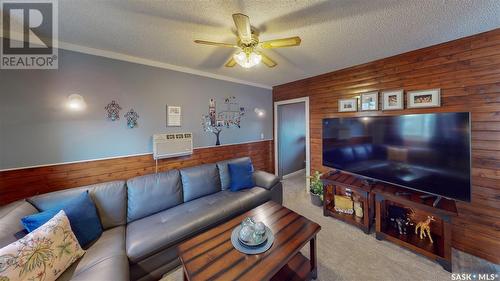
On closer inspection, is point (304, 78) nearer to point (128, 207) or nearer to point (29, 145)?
point (128, 207)

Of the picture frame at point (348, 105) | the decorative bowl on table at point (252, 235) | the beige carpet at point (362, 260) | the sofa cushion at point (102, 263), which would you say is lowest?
the beige carpet at point (362, 260)

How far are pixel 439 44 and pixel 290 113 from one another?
Result: 2844 millimetres

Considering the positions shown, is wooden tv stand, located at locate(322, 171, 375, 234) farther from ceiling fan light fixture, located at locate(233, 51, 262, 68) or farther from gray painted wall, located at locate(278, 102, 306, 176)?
ceiling fan light fixture, located at locate(233, 51, 262, 68)

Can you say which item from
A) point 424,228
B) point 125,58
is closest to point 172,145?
point 125,58

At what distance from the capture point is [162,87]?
8.54 feet

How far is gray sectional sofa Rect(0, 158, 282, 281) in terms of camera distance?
1.30 metres

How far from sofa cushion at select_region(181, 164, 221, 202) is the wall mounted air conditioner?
0.39 meters

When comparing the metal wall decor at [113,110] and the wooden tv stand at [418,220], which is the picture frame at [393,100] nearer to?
the wooden tv stand at [418,220]

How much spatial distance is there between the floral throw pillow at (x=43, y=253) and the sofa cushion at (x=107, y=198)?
Result: 16.0 inches

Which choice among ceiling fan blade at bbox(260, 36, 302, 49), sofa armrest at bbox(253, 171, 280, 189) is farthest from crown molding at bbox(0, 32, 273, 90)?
sofa armrest at bbox(253, 171, 280, 189)

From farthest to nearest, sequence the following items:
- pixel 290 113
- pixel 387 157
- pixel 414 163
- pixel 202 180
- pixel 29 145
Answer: pixel 290 113, pixel 202 180, pixel 387 157, pixel 414 163, pixel 29 145

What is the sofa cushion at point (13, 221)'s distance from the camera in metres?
1.18

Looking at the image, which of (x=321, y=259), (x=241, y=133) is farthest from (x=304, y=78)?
(x=321, y=259)

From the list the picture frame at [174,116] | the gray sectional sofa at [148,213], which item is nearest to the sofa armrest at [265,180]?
the gray sectional sofa at [148,213]
